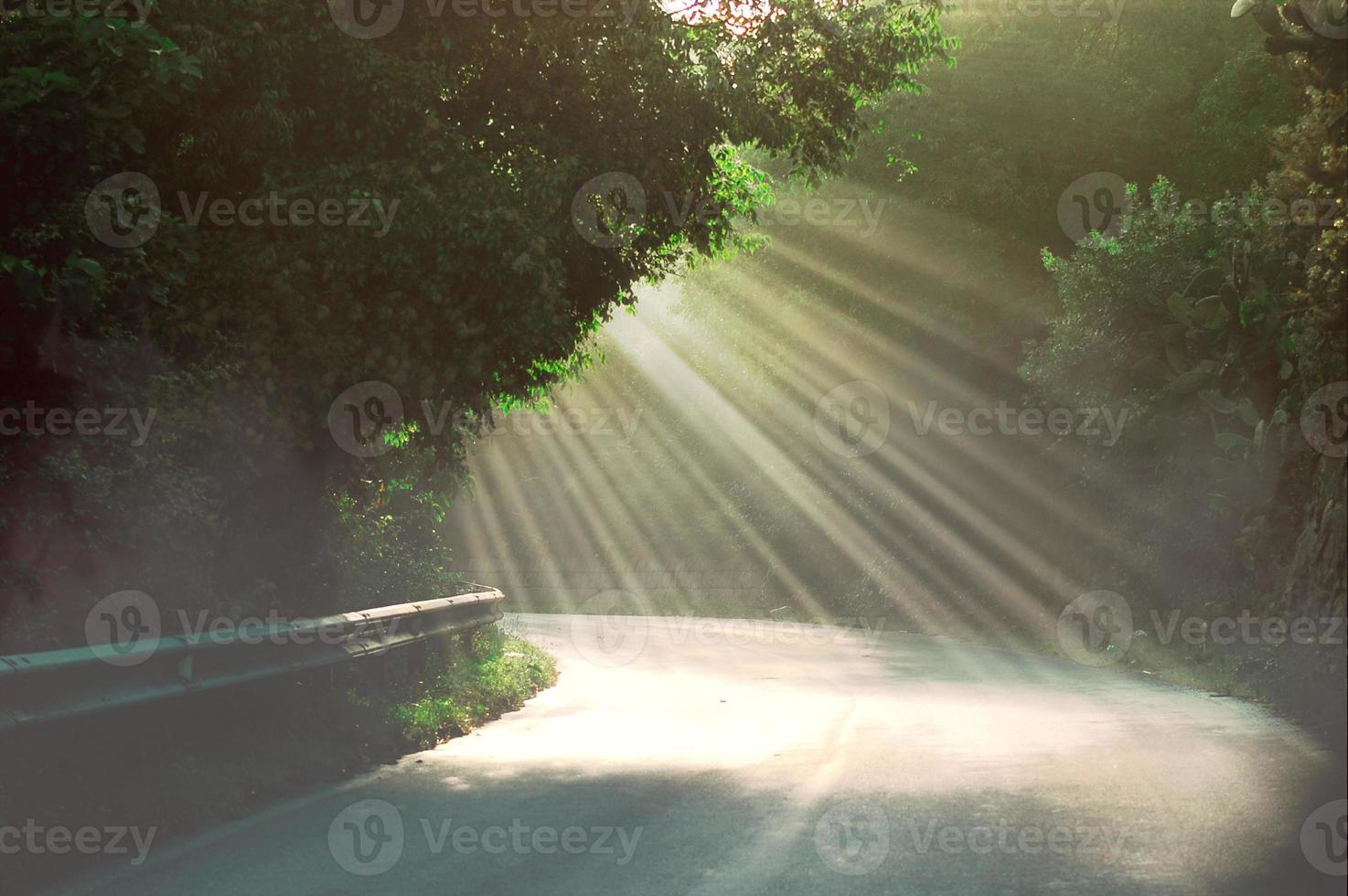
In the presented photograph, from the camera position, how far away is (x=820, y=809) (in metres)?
9.05

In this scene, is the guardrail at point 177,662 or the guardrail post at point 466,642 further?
the guardrail post at point 466,642

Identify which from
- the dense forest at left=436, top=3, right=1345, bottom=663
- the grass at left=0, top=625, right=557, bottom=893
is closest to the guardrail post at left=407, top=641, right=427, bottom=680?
the grass at left=0, top=625, right=557, bottom=893

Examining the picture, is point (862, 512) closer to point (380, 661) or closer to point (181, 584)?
point (380, 661)

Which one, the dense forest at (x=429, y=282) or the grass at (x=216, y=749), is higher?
the dense forest at (x=429, y=282)

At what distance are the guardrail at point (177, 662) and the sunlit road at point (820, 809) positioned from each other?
93 cm

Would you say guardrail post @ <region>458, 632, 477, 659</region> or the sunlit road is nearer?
the sunlit road

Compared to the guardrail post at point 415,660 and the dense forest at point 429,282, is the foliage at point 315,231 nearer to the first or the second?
the dense forest at point 429,282

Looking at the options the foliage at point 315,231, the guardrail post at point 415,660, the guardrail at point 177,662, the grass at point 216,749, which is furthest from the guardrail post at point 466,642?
the guardrail at point 177,662

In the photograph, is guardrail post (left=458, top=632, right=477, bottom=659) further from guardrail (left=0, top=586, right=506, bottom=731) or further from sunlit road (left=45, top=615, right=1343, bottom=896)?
guardrail (left=0, top=586, right=506, bottom=731)

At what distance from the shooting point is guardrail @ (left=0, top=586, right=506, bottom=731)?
7.71 m

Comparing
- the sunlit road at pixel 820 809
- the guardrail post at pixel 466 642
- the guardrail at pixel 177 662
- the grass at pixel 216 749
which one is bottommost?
the sunlit road at pixel 820 809

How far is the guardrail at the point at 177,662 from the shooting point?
25.3 feet

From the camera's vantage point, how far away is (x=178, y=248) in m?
11.7

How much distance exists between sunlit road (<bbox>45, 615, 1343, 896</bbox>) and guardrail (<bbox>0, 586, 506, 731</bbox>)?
93 cm
